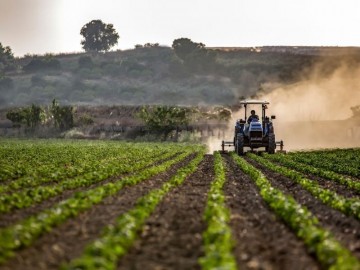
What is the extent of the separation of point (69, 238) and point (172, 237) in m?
2.04

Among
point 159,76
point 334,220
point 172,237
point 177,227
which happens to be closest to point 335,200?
point 334,220

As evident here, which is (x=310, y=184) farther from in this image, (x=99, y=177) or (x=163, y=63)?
(x=163, y=63)

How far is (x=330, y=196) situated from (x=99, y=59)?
15203 centimetres

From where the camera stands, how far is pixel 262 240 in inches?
461

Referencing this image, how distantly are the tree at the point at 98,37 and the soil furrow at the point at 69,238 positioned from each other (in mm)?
160482

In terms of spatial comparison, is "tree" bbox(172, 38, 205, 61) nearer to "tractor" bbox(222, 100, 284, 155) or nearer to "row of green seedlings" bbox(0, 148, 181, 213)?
"tractor" bbox(222, 100, 284, 155)

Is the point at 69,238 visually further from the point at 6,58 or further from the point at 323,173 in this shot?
the point at 6,58

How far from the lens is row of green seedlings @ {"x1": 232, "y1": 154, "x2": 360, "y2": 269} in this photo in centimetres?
925

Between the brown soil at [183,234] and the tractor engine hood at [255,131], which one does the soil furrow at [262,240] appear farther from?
the tractor engine hood at [255,131]

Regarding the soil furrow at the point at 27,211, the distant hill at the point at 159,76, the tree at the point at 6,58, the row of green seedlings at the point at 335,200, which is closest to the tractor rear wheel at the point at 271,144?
the row of green seedlings at the point at 335,200

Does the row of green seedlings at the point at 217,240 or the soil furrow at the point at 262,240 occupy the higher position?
the row of green seedlings at the point at 217,240

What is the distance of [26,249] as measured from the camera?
1012 centimetres

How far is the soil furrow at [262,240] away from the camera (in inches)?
385

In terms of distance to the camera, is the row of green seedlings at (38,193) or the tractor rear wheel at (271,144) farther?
the tractor rear wheel at (271,144)
